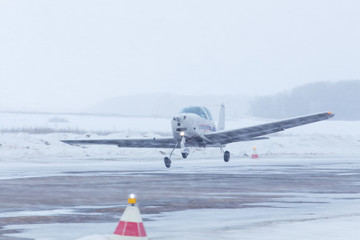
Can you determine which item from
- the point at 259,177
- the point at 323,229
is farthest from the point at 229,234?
the point at 259,177

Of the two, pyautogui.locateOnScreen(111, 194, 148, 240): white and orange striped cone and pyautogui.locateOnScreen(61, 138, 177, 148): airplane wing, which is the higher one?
pyautogui.locateOnScreen(61, 138, 177, 148): airplane wing

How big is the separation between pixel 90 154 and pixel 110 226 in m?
31.9

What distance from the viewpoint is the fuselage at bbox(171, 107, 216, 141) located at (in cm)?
3088

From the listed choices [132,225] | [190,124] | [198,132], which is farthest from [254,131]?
[132,225]

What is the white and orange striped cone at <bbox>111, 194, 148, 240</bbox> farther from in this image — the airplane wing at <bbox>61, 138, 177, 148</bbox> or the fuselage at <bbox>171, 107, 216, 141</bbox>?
the airplane wing at <bbox>61, 138, 177, 148</bbox>

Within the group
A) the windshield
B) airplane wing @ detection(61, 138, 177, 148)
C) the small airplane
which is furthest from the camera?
airplane wing @ detection(61, 138, 177, 148)

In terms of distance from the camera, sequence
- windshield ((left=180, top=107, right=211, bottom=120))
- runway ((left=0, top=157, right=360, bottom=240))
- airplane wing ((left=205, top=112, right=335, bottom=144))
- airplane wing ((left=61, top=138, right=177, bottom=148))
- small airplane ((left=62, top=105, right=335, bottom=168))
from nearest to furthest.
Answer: runway ((left=0, top=157, right=360, bottom=240)), airplane wing ((left=205, top=112, right=335, bottom=144)), small airplane ((left=62, top=105, right=335, bottom=168)), windshield ((left=180, top=107, right=211, bottom=120)), airplane wing ((left=61, top=138, right=177, bottom=148))

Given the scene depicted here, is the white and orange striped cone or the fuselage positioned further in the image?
the fuselage

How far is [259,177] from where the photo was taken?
2272 centimetres

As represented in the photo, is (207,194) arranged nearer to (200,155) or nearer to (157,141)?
(157,141)

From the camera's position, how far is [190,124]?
31.0 meters

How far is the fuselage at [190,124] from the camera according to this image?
30875 millimetres

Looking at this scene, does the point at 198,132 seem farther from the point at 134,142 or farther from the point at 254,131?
the point at 134,142

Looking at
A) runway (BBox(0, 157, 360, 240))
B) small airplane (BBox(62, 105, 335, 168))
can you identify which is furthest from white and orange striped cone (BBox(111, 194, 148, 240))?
small airplane (BBox(62, 105, 335, 168))
